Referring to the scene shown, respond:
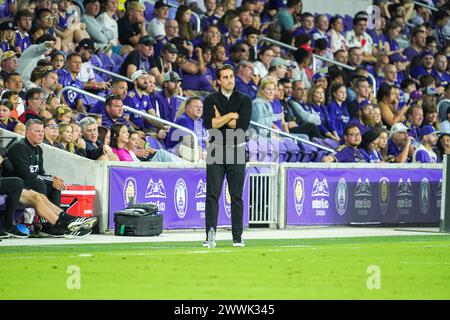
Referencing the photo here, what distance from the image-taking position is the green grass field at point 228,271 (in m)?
9.20

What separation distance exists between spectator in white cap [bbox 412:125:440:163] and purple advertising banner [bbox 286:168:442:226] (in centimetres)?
131

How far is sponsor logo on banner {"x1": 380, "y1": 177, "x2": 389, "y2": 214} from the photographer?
19.6 m

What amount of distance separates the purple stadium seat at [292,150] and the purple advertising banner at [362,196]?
1864 millimetres

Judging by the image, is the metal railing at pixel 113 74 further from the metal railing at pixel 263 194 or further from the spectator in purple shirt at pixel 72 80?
the metal railing at pixel 263 194

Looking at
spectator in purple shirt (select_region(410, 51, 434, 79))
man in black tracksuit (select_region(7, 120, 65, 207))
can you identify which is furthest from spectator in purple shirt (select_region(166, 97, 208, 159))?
spectator in purple shirt (select_region(410, 51, 434, 79))

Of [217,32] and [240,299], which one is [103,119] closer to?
[217,32]

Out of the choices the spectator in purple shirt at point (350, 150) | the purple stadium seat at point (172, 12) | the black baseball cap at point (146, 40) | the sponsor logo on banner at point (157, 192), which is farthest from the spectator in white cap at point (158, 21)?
the sponsor logo on banner at point (157, 192)

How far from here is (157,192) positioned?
17266 millimetres

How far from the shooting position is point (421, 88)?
26.5 meters

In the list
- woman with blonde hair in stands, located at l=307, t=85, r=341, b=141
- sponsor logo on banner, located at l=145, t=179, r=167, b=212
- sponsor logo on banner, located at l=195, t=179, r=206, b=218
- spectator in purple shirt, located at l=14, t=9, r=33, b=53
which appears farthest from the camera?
woman with blonde hair in stands, located at l=307, t=85, r=341, b=141

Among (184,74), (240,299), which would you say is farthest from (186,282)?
(184,74)

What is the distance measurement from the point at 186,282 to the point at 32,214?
19.4 feet

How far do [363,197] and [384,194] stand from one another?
47 centimetres

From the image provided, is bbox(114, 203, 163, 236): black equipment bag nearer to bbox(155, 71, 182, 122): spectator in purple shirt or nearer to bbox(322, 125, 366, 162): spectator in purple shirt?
bbox(155, 71, 182, 122): spectator in purple shirt
